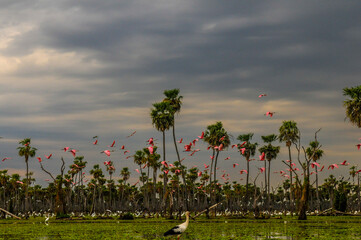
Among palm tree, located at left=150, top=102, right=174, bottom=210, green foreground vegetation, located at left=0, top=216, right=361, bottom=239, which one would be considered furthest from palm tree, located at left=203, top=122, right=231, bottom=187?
green foreground vegetation, located at left=0, top=216, right=361, bottom=239

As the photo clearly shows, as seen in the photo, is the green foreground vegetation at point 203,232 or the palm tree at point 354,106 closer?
the green foreground vegetation at point 203,232

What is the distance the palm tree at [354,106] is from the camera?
51.8 metres

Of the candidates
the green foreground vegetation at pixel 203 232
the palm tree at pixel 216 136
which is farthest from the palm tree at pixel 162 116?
the green foreground vegetation at pixel 203 232

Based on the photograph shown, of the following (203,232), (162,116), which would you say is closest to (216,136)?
(162,116)

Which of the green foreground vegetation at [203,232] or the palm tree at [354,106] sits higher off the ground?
the palm tree at [354,106]

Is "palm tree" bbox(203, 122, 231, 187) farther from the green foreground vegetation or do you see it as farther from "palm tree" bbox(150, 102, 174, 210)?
the green foreground vegetation

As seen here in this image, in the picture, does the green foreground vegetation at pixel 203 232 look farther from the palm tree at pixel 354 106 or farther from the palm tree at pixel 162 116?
the palm tree at pixel 162 116

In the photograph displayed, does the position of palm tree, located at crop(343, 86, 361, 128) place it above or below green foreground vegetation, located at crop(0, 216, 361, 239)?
above

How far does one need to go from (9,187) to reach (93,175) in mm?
28939

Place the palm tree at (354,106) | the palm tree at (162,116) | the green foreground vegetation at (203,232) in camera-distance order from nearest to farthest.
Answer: the green foreground vegetation at (203,232)
the palm tree at (354,106)
the palm tree at (162,116)

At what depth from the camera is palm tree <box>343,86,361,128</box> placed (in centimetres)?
5183

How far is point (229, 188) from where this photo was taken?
524ft

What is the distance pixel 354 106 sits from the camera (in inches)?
2068

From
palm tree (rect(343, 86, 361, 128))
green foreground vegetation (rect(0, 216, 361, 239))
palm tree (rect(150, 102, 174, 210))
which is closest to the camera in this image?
green foreground vegetation (rect(0, 216, 361, 239))
